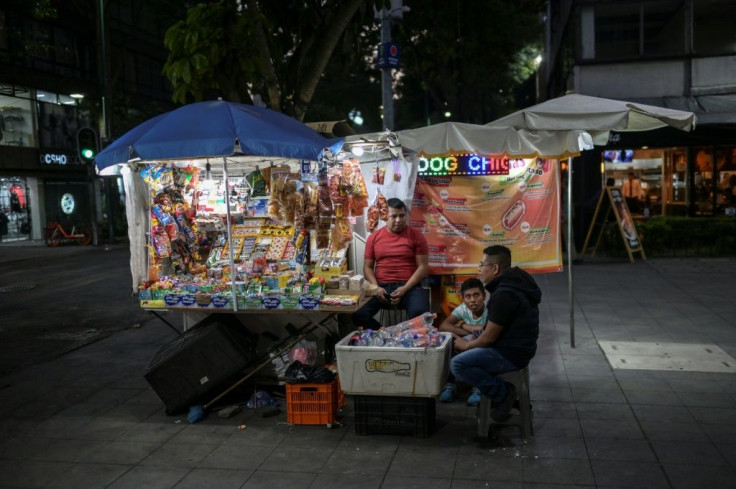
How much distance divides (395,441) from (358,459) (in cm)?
42

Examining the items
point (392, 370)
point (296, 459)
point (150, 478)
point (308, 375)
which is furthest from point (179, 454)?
point (392, 370)

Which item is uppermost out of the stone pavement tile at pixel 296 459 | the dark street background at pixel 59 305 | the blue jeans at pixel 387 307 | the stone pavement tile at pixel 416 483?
the blue jeans at pixel 387 307

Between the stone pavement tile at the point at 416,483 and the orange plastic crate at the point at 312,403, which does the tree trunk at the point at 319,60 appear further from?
the stone pavement tile at the point at 416,483

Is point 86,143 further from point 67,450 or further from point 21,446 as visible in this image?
point 67,450

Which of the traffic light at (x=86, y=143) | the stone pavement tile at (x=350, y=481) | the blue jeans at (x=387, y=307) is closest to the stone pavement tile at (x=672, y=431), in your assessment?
the stone pavement tile at (x=350, y=481)

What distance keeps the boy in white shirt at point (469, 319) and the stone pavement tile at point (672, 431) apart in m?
1.38

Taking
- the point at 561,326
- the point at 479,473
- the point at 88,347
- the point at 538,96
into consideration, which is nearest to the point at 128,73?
the point at 538,96

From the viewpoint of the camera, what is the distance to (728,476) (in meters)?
4.26

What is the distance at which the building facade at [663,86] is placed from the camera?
50.4 ft

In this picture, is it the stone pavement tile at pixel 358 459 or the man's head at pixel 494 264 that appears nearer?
the stone pavement tile at pixel 358 459

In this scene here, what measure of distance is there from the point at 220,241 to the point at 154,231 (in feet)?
2.30

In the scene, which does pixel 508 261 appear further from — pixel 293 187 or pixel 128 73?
pixel 128 73

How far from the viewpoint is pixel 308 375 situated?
18.1 feet

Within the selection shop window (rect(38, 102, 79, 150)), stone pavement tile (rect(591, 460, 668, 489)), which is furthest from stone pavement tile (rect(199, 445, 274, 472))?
shop window (rect(38, 102, 79, 150))
